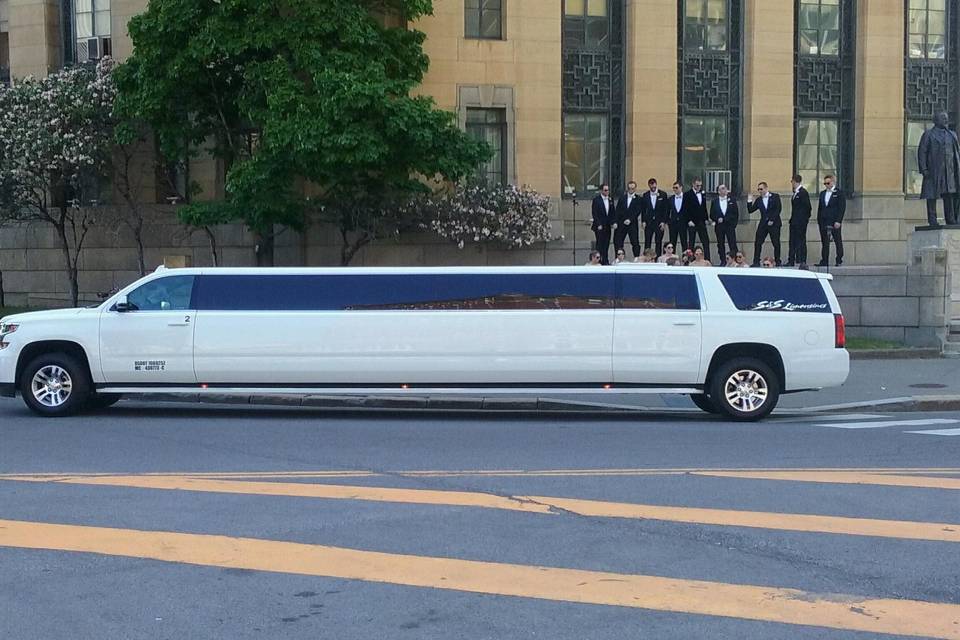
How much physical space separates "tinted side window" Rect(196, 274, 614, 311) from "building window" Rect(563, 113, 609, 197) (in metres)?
13.6

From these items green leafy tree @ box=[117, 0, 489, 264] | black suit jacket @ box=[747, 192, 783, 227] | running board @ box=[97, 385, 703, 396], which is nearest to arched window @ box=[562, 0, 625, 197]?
green leafy tree @ box=[117, 0, 489, 264]

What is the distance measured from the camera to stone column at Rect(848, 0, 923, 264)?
28.5 meters

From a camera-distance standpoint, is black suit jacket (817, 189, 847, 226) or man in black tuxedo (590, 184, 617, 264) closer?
black suit jacket (817, 189, 847, 226)

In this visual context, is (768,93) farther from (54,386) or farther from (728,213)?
(54,386)

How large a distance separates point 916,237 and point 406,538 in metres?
19.5

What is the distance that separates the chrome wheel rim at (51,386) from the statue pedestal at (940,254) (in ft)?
50.9

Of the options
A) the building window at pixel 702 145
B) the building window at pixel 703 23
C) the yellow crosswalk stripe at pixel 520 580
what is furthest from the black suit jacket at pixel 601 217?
the yellow crosswalk stripe at pixel 520 580

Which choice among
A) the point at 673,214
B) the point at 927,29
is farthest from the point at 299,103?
the point at 927,29

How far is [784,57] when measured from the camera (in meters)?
28.3

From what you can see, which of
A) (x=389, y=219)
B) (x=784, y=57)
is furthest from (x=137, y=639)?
(x=784, y=57)

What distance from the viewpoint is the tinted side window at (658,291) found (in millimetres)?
14664

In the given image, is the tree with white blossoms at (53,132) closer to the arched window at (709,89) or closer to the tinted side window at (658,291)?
the arched window at (709,89)

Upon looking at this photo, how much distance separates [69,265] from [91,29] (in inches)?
229

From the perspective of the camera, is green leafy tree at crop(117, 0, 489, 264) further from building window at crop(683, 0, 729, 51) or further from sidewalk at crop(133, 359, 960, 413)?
building window at crop(683, 0, 729, 51)
